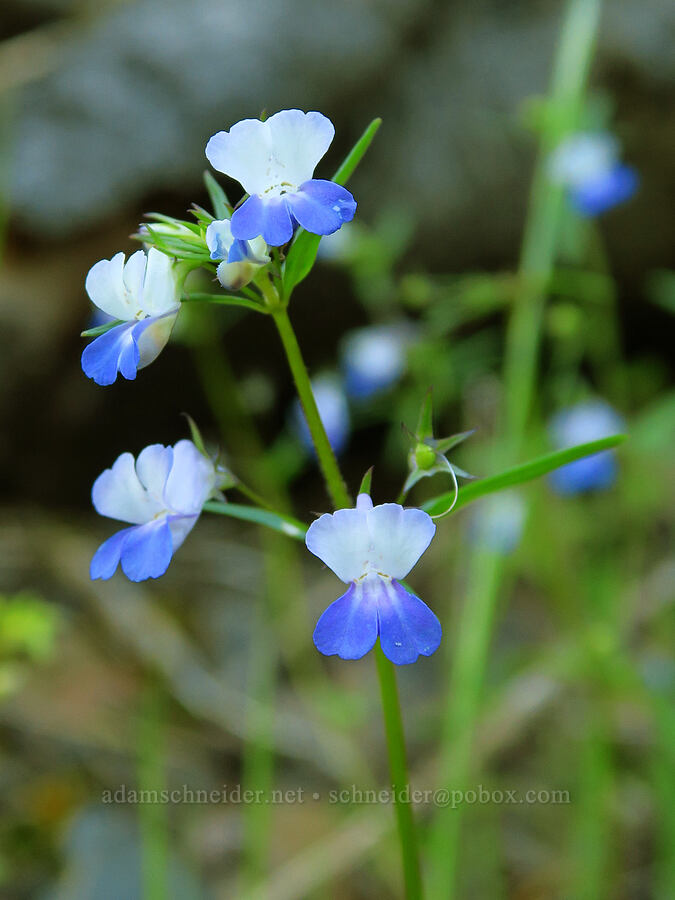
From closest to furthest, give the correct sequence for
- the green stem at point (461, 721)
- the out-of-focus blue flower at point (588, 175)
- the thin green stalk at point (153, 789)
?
1. the green stem at point (461, 721)
2. the thin green stalk at point (153, 789)
3. the out-of-focus blue flower at point (588, 175)

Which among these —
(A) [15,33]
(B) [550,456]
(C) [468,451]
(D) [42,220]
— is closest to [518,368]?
(C) [468,451]

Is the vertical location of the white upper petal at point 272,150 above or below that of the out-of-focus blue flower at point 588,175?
below

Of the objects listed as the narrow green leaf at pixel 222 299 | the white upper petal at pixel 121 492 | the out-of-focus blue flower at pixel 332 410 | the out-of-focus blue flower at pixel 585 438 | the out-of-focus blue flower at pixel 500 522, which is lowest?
the white upper petal at pixel 121 492

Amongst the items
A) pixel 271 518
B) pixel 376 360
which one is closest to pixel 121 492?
pixel 271 518

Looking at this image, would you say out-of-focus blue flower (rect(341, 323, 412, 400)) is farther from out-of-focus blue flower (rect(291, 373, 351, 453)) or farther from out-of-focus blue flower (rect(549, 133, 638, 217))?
out-of-focus blue flower (rect(549, 133, 638, 217))

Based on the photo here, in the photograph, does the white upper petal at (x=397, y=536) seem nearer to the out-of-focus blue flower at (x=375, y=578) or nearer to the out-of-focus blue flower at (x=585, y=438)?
the out-of-focus blue flower at (x=375, y=578)

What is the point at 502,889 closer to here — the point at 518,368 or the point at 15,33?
the point at 518,368

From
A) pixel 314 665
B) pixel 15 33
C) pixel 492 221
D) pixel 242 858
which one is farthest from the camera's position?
pixel 492 221

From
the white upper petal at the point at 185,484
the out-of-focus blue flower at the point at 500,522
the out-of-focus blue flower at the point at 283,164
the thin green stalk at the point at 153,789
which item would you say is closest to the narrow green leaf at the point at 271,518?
the white upper petal at the point at 185,484

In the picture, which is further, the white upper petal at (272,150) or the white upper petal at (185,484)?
the white upper petal at (185,484)
